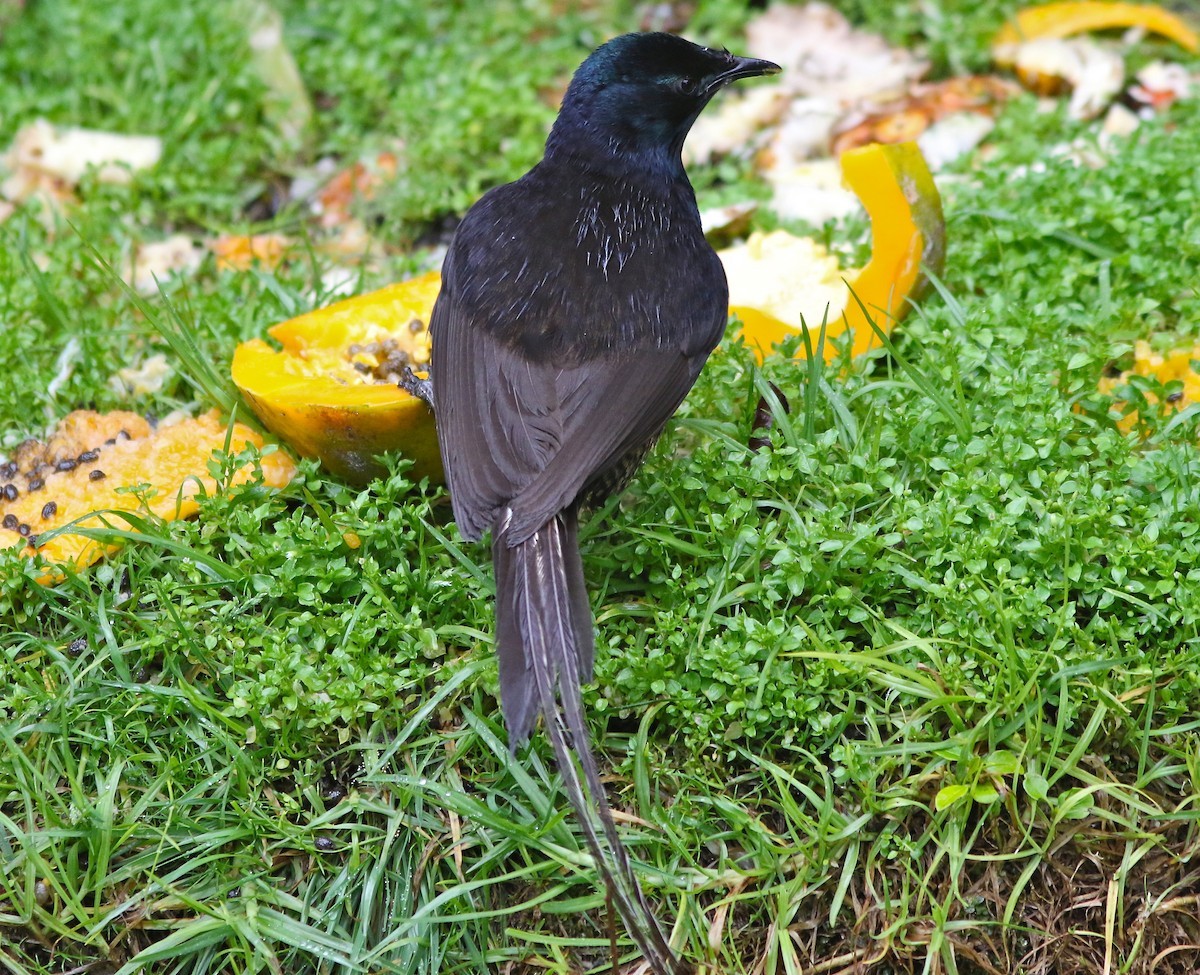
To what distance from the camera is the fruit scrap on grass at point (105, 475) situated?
11.1ft

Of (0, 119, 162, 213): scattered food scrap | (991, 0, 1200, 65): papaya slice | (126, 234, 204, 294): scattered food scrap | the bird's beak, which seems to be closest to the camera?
the bird's beak

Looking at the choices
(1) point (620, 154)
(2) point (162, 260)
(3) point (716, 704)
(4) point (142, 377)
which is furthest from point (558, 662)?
(2) point (162, 260)

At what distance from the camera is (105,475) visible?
355 centimetres

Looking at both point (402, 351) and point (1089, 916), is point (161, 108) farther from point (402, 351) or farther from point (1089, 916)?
point (1089, 916)

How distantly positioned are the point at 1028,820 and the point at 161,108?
452cm

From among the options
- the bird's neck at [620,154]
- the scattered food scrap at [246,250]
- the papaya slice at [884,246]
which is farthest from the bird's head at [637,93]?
the scattered food scrap at [246,250]

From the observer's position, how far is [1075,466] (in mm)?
3389

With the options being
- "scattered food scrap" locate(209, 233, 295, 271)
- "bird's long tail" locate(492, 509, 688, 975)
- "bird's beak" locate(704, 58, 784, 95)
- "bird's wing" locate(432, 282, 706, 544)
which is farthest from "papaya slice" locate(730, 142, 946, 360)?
"scattered food scrap" locate(209, 233, 295, 271)

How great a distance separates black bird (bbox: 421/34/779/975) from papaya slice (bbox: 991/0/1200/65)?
2381mm

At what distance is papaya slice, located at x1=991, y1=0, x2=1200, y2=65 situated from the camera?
18.1ft

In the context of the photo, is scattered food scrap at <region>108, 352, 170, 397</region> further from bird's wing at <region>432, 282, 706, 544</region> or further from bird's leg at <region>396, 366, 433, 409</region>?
Result: bird's wing at <region>432, 282, 706, 544</region>

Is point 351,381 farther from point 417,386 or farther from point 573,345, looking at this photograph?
point 573,345

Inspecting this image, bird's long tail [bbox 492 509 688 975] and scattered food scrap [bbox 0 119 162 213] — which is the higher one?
scattered food scrap [bbox 0 119 162 213]

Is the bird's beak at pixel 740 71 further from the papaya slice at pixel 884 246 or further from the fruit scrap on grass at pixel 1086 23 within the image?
the fruit scrap on grass at pixel 1086 23
